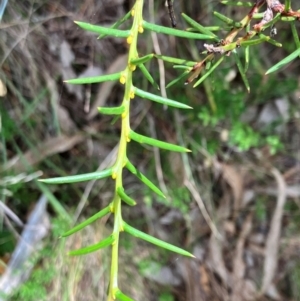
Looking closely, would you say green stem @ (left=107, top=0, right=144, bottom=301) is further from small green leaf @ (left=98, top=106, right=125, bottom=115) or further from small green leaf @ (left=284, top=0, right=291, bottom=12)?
small green leaf @ (left=284, top=0, right=291, bottom=12)

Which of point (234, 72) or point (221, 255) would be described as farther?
point (221, 255)

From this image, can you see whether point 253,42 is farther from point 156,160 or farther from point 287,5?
point 156,160

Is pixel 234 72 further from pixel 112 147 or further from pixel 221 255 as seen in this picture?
pixel 221 255

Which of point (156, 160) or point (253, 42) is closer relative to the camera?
point (253, 42)

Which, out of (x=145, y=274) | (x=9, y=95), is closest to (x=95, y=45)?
(x=9, y=95)

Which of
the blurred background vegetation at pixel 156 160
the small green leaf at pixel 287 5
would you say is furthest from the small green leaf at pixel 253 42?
the blurred background vegetation at pixel 156 160

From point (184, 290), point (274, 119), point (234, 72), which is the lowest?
point (184, 290)

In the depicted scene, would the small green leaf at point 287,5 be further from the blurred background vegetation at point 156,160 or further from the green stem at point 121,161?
the blurred background vegetation at point 156,160

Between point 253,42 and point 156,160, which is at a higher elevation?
point 253,42

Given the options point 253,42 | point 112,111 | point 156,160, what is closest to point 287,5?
point 253,42
